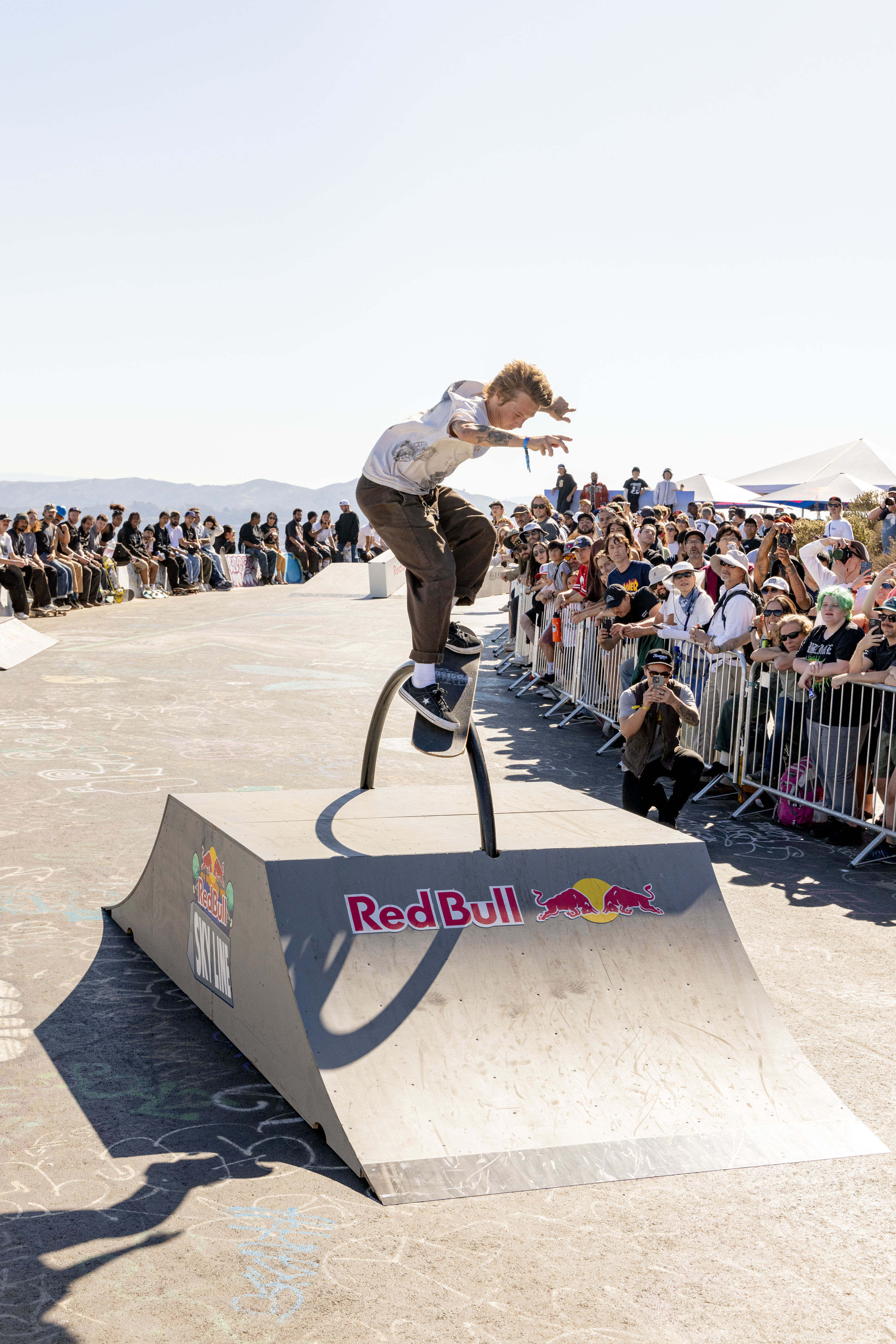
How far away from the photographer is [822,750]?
844cm

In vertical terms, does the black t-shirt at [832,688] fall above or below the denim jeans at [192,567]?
below

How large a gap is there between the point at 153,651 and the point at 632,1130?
1489 cm

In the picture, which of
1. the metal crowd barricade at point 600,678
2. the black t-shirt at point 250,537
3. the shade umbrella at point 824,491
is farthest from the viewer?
the black t-shirt at point 250,537

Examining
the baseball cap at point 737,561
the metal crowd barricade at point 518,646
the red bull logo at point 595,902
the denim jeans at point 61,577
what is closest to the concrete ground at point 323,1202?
the red bull logo at point 595,902

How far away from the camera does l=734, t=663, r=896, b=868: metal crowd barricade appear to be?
311 inches

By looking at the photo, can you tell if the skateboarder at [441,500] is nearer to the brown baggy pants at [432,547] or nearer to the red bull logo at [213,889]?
the brown baggy pants at [432,547]

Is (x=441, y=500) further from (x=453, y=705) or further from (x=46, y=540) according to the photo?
(x=46, y=540)

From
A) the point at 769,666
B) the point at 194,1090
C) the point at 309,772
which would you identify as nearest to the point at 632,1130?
the point at 194,1090

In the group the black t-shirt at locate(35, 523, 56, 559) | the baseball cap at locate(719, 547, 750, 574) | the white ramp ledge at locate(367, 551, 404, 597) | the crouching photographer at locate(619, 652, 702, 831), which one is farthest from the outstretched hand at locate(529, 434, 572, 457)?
the white ramp ledge at locate(367, 551, 404, 597)

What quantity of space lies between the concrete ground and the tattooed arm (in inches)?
104

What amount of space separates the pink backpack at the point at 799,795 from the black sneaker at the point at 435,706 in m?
4.60

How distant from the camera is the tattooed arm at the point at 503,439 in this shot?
13.3 feet

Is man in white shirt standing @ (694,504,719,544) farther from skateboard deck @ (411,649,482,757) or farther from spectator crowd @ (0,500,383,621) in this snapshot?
spectator crowd @ (0,500,383,621)

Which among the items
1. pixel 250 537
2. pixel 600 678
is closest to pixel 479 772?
pixel 600 678
